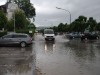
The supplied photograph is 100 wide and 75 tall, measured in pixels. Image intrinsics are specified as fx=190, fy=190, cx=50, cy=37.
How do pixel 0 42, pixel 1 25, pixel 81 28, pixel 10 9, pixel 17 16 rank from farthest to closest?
pixel 10 9
pixel 81 28
pixel 17 16
pixel 1 25
pixel 0 42

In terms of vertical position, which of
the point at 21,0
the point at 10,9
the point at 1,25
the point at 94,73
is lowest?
the point at 94,73

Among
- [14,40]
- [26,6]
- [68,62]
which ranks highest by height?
[26,6]

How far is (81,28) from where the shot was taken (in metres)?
67.0

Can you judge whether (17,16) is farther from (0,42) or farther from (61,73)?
(61,73)

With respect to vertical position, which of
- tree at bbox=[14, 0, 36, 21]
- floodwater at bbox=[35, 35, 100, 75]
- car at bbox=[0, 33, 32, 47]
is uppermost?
tree at bbox=[14, 0, 36, 21]

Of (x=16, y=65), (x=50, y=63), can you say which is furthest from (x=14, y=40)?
(x=16, y=65)

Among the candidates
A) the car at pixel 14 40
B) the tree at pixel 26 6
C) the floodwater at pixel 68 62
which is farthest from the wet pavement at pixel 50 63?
the tree at pixel 26 6

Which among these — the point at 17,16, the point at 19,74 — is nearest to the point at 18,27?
the point at 17,16

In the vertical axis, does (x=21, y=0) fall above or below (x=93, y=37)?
above

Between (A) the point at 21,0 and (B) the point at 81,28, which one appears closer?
(B) the point at 81,28

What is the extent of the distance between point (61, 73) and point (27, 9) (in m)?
77.8

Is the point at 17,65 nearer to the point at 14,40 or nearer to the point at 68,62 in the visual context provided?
the point at 68,62

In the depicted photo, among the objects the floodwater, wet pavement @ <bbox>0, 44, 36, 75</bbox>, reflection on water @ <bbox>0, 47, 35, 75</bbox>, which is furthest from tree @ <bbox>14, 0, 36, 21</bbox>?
reflection on water @ <bbox>0, 47, 35, 75</bbox>

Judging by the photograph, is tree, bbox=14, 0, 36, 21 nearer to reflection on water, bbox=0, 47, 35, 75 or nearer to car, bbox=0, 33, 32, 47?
car, bbox=0, 33, 32, 47
